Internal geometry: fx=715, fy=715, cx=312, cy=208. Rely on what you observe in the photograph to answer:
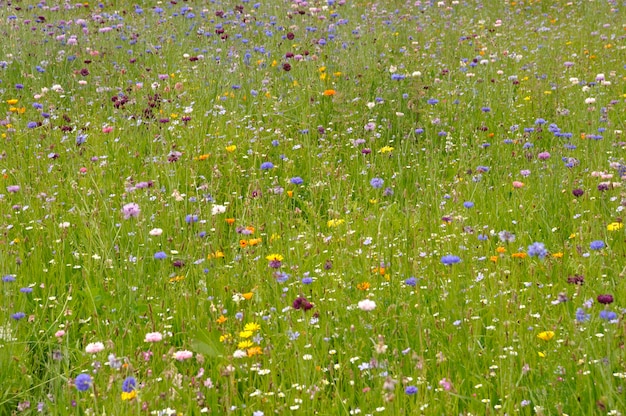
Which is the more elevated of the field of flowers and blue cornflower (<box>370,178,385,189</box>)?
blue cornflower (<box>370,178,385,189</box>)

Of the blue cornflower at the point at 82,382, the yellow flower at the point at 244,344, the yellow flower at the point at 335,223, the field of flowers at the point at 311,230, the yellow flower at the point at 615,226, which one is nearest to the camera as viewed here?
the blue cornflower at the point at 82,382

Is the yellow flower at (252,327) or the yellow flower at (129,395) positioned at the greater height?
the yellow flower at (129,395)

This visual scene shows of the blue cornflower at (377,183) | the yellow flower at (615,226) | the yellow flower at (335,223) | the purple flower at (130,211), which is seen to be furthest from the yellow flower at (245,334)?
the yellow flower at (615,226)

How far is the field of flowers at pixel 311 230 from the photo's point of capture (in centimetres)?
216

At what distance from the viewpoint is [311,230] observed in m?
3.35

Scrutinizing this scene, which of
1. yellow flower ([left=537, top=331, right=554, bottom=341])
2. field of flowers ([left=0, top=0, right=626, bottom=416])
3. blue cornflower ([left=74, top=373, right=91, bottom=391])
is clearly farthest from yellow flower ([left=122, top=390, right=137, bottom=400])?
yellow flower ([left=537, top=331, right=554, bottom=341])

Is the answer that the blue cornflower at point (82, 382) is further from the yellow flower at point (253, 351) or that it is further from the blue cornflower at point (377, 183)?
the blue cornflower at point (377, 183)

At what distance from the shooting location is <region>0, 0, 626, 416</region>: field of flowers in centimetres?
216

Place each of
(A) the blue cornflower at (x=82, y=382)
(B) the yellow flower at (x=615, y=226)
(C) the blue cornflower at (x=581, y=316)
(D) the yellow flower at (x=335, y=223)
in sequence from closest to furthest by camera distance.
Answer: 1. (A) the blue cornflower at (x=82, y=382)
2. (C) the blue cornflower at (x=581, y=316)
3. (B) the yellow flower at (x=615, y=226)
4. (D) the yellow flower at (x=335, y=223)

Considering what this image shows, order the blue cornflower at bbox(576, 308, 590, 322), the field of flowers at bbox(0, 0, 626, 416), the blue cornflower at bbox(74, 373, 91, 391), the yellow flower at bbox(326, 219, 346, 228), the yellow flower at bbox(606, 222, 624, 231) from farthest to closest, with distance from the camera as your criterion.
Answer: the yellow flower at bbox(326, 219, 346, 228)
the yellow flower at bbox(606, 222, 624, 231)
the field of flowers at bbox(0, 0, 626, 416)
the blue cornflower at bbox(576, 308, 590, 322)
the blue cornflower at bbox(74, 373, 91, 391)

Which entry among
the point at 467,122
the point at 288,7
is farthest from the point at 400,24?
the point at 467,122

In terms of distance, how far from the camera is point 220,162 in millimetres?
4172

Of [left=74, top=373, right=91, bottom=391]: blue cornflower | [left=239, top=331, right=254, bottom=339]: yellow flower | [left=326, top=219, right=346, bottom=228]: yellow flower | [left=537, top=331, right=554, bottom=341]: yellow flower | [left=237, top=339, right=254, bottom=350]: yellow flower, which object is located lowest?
[left=326, top=219, right=346, bottom=228]: yellow flower

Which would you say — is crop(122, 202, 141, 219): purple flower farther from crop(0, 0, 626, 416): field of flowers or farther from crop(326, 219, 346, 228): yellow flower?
crop(326, 219, 346, 228): yellow flower
